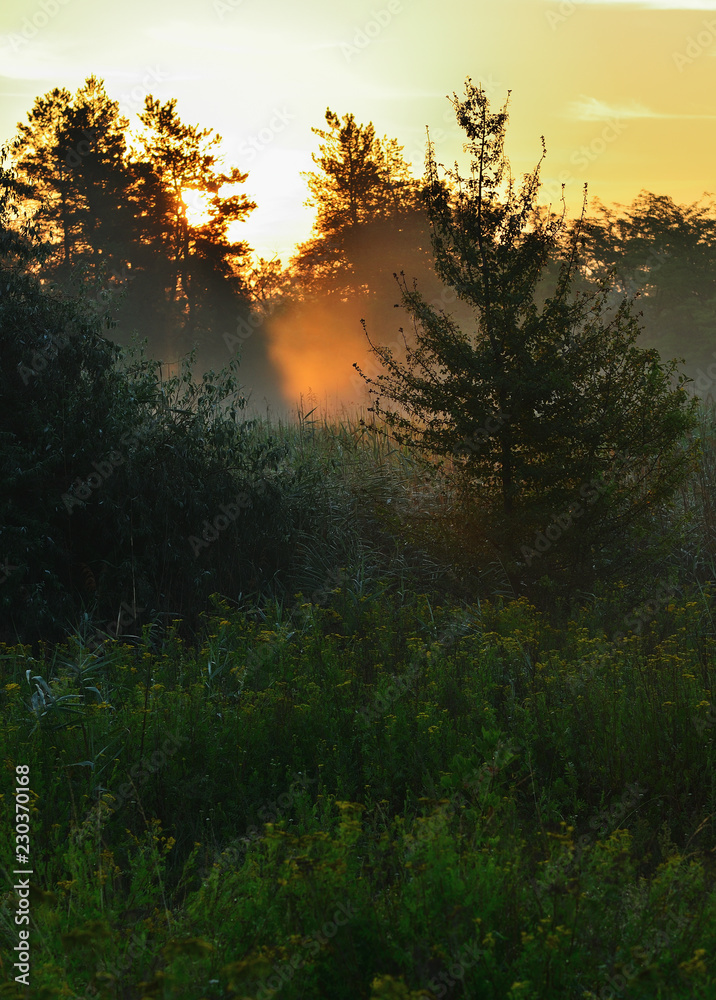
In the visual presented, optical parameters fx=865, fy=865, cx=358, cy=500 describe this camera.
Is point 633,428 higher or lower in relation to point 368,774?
higher

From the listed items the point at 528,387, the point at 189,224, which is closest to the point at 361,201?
the point at 189,224

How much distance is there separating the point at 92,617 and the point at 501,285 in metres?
5.30

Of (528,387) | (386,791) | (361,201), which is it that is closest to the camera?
(386,791)

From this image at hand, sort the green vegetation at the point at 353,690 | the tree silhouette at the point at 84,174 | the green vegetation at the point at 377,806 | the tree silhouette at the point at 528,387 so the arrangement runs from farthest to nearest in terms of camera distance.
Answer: the tree silhouette at the point at 84,174 < the tree silhouette at the point at 528,387 < the green vegetation at the point at 353,690 < the green vegetation at the point at 377,806

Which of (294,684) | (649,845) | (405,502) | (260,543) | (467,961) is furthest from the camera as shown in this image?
(405,502)

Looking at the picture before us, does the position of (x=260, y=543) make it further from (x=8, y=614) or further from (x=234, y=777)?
(x=234, y=777)

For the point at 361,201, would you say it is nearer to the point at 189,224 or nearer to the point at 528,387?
the point at 189,224

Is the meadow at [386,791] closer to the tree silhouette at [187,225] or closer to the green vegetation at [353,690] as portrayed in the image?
the green vegetation at [353,690]

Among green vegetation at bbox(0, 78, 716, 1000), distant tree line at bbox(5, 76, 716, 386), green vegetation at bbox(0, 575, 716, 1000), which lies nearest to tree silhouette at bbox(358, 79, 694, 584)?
green vegetation at bbox(0, 78, 716, 1000)

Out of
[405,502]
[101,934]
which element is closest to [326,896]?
[101,934]

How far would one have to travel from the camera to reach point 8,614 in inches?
334

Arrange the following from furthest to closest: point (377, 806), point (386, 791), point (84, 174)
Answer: point (84, 174), point (386, 791), point (377, 806)

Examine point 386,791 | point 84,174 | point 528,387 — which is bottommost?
point 386,791

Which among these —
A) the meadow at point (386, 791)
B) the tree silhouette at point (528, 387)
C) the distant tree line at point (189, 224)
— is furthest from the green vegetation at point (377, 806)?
the distant tree line at point (189, 224)
